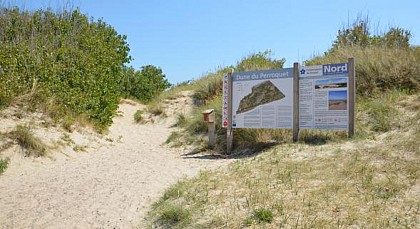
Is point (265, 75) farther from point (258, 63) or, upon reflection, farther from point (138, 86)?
point (138, 86)

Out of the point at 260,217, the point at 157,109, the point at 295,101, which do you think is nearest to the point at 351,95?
the point at 295,101

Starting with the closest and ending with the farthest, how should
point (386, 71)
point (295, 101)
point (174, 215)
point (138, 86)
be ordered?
point (174, 215) < point (295, 101) < point (386, 71) < point (138, 86)

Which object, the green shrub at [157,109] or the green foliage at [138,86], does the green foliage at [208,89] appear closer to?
the green shrub at [157,109]

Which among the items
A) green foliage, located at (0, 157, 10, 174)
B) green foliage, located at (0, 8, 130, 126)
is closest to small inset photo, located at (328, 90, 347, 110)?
green foliage, located at (0, 157, 10, 174)

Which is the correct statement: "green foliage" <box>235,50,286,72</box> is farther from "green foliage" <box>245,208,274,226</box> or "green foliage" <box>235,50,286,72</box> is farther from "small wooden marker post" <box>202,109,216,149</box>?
"green foliage" <box>245,208,274,226</box>

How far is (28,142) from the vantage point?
9539 millimetres

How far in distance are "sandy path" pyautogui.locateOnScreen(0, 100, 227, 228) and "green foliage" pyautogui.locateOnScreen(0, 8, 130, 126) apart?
88.5 inches

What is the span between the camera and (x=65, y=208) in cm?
584

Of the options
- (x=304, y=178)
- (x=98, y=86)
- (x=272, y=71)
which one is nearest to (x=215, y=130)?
(x=272, y=71)

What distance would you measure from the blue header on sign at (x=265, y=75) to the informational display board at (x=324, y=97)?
1.19ft

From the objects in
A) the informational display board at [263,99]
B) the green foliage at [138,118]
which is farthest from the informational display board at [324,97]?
the green foliage at [138,118]

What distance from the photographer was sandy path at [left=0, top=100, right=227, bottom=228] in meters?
5.48

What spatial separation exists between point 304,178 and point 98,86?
911 centimetres

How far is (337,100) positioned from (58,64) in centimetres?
859
